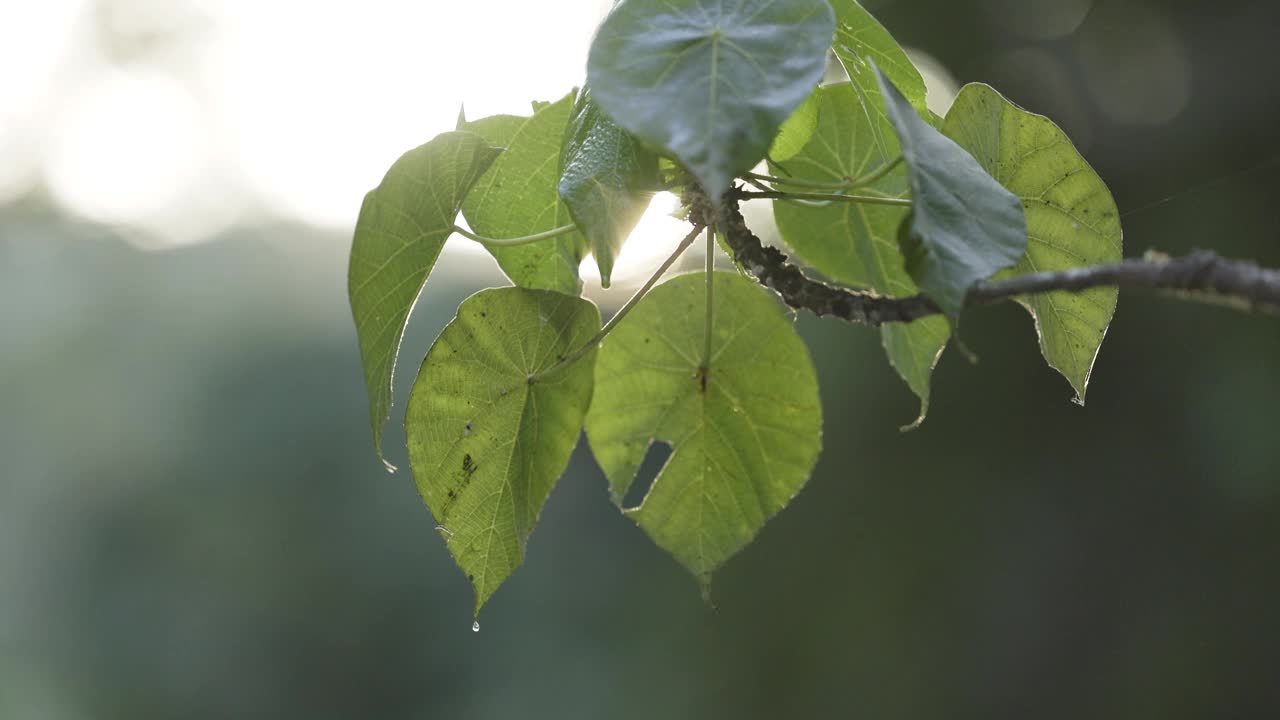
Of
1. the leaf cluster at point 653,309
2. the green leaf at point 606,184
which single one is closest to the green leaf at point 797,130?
the leaf cluster at point 653,309

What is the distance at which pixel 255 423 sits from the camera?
2914mm

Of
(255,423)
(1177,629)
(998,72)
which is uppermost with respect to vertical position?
(998,72)

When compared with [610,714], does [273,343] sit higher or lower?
higher

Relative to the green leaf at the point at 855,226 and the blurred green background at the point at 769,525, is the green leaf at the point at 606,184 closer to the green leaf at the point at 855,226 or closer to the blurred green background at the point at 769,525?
the green leaf at the point at 855,226

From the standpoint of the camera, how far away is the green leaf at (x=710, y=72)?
29 centimetres

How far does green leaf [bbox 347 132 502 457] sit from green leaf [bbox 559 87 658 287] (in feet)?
0.17

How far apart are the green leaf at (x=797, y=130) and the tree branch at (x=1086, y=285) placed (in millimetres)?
82

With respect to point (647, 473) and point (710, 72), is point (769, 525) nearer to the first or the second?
point (647, 473)

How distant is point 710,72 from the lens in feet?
1.02

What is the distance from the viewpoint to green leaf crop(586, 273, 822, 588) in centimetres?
44

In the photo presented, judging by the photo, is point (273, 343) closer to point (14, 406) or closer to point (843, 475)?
point (14, 406)

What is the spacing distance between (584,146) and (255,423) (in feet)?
9.15

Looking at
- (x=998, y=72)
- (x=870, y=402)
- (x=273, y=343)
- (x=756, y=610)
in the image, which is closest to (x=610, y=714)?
(x=756, y=610)

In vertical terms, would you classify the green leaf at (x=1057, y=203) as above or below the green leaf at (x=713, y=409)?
above
